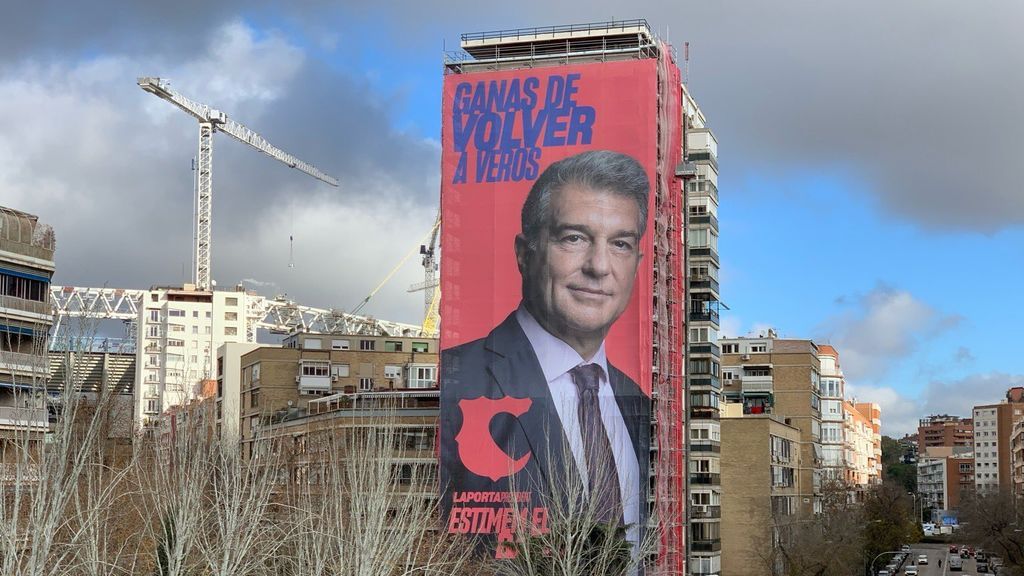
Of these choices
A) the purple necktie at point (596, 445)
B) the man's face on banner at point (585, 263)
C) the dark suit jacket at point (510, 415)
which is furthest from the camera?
the man's face on banner at point (585, 263)

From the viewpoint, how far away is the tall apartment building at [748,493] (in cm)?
9925

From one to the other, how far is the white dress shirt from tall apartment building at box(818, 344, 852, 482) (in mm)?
71848

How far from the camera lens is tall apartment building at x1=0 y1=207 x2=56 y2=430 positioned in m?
61.0

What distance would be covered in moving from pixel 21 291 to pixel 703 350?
4884 centimetres

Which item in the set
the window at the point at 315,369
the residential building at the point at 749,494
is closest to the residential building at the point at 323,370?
the window at the point at 315,369

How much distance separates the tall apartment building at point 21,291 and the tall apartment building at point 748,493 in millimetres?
53260

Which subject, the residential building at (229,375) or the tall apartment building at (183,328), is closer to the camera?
the residential building at (229,375)

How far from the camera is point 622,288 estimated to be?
81938mm

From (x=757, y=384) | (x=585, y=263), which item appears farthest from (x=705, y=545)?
(x=757, y=384)

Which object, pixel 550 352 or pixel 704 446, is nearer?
pixel 550 352

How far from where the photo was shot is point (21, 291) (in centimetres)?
6231

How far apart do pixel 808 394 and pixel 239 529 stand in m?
91.4

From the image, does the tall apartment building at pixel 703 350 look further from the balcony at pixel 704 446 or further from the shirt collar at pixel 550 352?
the shirt collar at pixel 550 352

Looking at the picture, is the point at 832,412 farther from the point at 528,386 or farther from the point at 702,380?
the point at 528,386
